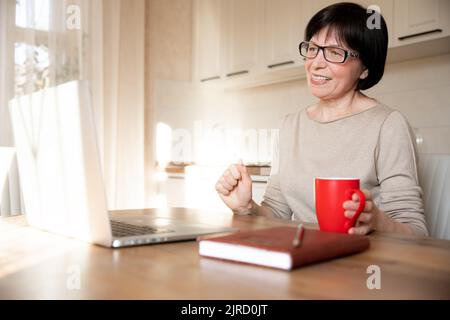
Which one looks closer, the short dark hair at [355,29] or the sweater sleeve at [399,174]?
the sweater sleeve at [399,174]

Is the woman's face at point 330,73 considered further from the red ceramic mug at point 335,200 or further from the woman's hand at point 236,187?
the red ceramic mug at point 335,200

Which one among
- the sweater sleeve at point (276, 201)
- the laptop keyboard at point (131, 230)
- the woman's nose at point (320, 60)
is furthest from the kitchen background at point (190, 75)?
the laptop keyboard at point (131, 230)

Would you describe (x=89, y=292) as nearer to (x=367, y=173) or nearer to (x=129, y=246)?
(x=129, y=246)

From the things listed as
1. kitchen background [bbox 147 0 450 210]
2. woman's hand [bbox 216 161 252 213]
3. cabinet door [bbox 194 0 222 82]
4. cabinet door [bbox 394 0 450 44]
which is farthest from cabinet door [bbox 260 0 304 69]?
woman's hand [bbox 216 161 252 213]

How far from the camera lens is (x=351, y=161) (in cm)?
134

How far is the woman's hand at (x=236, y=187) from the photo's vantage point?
1159 millimetres

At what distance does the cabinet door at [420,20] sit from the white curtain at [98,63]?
70.5 inches

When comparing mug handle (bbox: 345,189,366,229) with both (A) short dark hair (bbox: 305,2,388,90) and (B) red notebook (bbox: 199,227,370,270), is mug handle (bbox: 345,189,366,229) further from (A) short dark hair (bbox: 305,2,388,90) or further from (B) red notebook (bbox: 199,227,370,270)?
(A) short dark hair (bbox: 305,2,388,90)

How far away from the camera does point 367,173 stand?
1.30 metres

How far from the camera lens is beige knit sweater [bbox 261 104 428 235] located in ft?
3.82

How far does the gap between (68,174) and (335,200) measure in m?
0.44

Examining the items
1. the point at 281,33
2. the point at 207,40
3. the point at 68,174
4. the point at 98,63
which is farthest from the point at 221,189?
the point at 207,40

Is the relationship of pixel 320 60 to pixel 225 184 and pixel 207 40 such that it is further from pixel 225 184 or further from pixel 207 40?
pixel 207 40

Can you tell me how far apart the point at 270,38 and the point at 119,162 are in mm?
Answer: 1296
